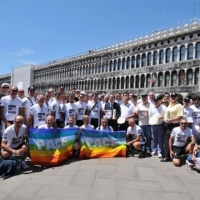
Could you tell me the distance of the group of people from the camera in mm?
6402

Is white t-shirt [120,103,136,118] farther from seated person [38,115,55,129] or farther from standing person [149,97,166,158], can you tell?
seated person [38,115,55,129]

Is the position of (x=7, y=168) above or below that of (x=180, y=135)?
below

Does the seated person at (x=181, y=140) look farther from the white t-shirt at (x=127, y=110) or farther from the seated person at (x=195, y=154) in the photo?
the white t-shirt at (x=127, y=110)

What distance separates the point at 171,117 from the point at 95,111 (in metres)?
2.59

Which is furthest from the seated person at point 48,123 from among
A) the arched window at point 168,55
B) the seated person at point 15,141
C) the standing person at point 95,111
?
the arched window at point 168,55

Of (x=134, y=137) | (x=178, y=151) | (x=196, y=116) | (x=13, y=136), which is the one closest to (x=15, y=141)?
(x=13, y=136)

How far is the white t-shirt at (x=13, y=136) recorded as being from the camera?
232 inches

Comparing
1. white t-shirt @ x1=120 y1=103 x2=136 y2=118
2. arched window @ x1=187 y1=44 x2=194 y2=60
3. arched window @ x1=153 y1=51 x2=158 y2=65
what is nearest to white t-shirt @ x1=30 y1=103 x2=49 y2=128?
white t-shirt @ x1=120 y1=103 x2=136 y2=118

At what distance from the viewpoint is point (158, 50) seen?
40812 mm

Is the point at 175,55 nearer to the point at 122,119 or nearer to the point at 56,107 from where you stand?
the point at 122,119

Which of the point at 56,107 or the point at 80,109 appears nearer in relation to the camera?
the point at 56,107

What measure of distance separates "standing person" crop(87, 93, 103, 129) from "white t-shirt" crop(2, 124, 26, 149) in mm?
2941

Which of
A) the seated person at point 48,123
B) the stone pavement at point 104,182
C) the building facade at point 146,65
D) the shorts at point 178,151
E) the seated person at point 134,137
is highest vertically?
the building facade at point 146,65

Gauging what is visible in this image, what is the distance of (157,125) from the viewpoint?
25.4ft
